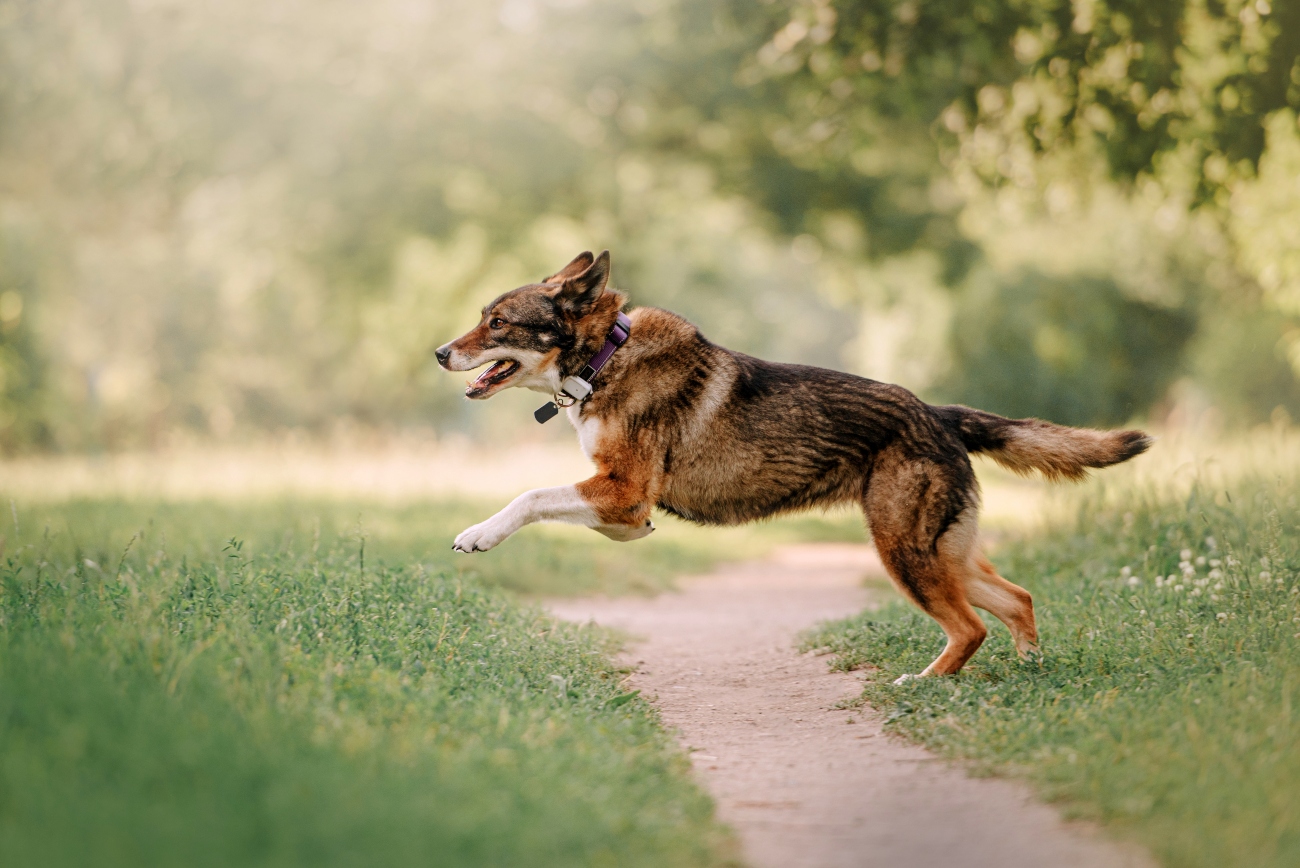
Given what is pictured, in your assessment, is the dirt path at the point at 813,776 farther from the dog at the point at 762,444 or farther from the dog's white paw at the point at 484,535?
the dog's white paw at the point at 484,535

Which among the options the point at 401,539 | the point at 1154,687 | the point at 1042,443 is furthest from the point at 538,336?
the point at 401,539

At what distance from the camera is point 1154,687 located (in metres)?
5.35

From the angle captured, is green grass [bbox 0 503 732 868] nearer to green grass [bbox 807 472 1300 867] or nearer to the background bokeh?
green grass [bbox 807 472 1300 867]

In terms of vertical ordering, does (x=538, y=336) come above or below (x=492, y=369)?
above

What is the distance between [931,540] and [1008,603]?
2.27 feet

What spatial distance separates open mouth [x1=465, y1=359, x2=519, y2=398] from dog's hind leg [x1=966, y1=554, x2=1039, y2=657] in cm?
293

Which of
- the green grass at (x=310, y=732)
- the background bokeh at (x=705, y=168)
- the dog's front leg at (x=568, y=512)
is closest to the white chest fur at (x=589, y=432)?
the dog's front leg at (x=568, y=512)

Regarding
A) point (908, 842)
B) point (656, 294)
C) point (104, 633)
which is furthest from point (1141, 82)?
point (656, 294)

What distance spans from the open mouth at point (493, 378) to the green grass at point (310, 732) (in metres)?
1.26

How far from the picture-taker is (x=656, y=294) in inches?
1118

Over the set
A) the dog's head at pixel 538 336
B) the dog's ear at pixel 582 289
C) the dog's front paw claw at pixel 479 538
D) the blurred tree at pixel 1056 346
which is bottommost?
the dog's front paw claw at pixel 479 538

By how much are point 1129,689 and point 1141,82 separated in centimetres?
729

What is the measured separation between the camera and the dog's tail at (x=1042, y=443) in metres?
6.36

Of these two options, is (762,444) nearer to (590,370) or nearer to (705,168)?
(590,370)
